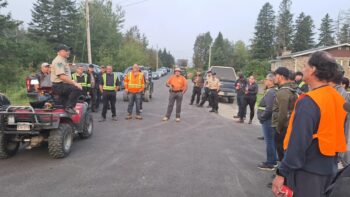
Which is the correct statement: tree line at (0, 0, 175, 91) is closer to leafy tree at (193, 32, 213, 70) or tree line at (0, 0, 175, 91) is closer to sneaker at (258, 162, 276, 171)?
sneaker at (258, 162, 276, 171)

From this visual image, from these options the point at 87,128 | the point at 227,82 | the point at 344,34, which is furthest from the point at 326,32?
the point at 87,128

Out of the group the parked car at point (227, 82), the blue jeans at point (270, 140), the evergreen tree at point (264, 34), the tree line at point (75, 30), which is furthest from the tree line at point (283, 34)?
the blue jeans at point (270, 140)

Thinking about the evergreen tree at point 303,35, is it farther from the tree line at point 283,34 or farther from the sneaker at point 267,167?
the sneaker at point 267,167

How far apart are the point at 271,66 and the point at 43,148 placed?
6033cm

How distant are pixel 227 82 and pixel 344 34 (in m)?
→ 80.0

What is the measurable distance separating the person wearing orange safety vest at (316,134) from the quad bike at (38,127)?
15.3 ft

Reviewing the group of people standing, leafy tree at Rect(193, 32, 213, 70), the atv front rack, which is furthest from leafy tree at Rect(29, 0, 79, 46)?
leafy tree at Rect(193, 32, 213, 70)

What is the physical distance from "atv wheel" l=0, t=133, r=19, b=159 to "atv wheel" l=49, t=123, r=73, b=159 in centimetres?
84

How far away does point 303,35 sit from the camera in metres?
80.8

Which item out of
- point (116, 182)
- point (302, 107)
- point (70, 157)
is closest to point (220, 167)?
point (116, 182)

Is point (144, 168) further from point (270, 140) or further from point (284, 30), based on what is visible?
point (284, 30)

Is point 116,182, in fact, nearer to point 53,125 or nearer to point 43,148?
point 53,125

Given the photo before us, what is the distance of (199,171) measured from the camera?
19.0ft

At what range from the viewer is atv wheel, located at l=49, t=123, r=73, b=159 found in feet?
20.1
